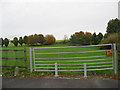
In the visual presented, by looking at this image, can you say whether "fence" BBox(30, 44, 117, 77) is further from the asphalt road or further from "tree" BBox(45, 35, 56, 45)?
"tree" BBox(45, 35, 56, 45)

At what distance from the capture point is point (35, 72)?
513 centimetres

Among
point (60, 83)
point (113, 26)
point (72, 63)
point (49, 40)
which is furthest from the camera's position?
point (49, 40)

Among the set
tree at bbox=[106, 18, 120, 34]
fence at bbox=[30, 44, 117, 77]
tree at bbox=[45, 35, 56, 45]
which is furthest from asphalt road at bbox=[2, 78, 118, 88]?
tree at bbox=[45, 35, 56, 45]

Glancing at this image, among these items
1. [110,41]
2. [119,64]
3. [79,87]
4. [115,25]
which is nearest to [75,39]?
[115,25]

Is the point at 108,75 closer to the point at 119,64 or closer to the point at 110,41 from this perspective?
the point at 119,64

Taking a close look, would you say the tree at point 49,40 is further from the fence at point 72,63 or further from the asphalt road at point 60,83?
the asphalt road at point 60,83

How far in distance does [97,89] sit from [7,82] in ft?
10.8

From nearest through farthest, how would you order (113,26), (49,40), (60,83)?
1. (60,83)
2. (113,26)
3. (49,40)

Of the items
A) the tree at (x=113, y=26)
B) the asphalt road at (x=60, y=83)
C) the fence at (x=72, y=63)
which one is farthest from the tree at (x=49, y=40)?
the asphalt road at (x=60, y=83)

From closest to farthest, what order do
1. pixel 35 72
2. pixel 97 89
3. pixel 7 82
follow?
pixel 97 89
pixel 7 82
pixel 35 72

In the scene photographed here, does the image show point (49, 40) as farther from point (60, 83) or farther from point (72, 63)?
point (60, 83)

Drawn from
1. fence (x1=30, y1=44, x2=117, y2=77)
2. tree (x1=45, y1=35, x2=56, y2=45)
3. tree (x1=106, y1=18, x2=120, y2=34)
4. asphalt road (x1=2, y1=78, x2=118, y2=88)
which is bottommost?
asphalt road (x1=2, y1=78, x2=118, y2=88)

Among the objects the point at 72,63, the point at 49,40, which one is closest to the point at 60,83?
the point at 72,63

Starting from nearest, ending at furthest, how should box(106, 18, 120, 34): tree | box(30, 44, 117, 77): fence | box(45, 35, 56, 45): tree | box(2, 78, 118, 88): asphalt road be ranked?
box(2, 78, 118, 88): asphalt road, box(30, 44, 117, 77): fence, box(106, 18, 120, 34): tree, box(45, 35, 56, 45): tree
